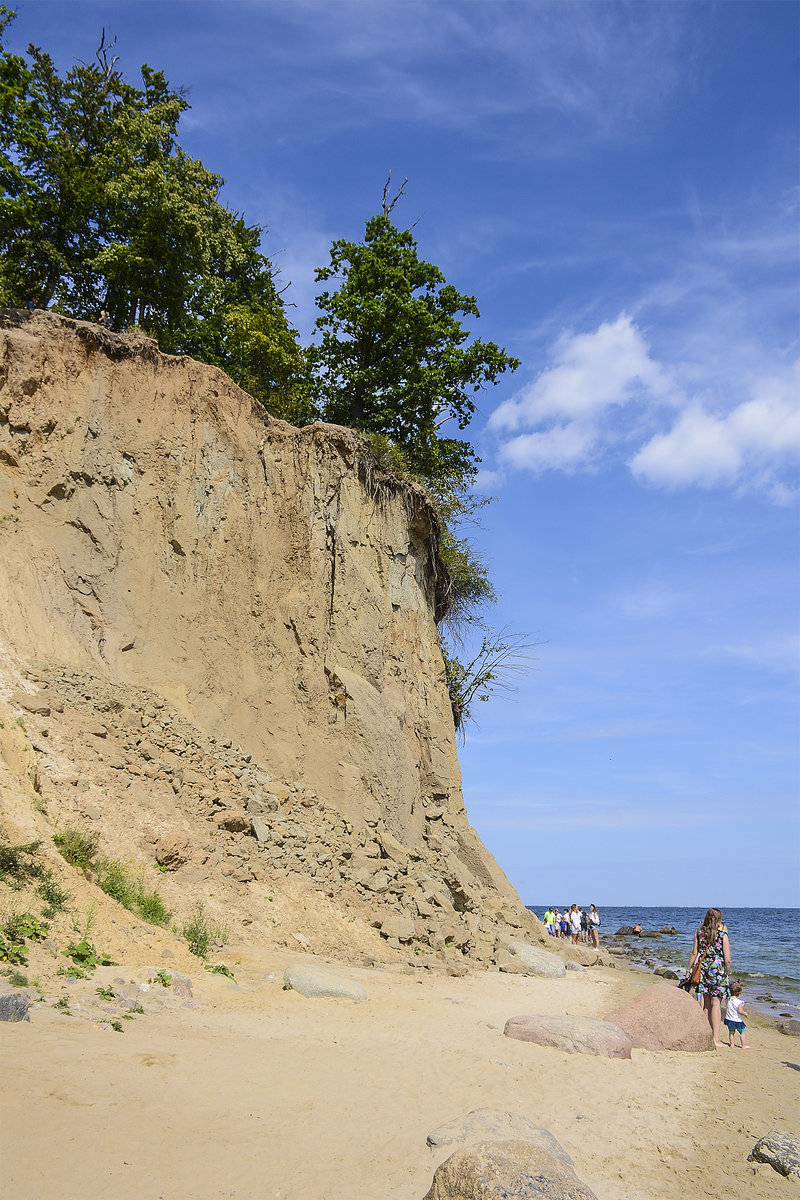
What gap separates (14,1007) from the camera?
19.9 feet

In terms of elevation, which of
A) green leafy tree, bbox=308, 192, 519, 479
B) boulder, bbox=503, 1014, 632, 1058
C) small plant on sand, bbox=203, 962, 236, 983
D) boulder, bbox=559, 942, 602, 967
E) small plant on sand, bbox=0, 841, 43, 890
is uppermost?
green leafy tree, bbox=308, 192, 519, 479

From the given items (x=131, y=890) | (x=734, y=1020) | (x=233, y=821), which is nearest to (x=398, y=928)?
(x=233, y=821)

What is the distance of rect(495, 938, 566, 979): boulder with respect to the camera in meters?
14.6

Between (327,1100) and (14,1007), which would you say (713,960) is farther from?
(14,1007)

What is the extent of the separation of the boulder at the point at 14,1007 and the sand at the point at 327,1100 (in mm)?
123

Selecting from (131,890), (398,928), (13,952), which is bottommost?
(398,928)

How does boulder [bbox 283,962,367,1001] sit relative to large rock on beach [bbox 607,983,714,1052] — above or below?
above

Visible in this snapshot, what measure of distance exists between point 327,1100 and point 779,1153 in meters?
3.76

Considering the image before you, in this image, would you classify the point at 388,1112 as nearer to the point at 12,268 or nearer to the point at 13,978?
the point at 13,978

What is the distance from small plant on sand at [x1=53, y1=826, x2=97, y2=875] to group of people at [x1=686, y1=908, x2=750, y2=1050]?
7.69m

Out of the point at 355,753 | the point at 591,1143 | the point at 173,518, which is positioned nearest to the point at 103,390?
the point at 173,518

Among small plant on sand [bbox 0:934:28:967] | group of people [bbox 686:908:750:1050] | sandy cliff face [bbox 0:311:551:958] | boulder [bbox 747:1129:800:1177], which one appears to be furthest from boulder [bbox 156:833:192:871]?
boulder [bbox 747:1129:800:1177]

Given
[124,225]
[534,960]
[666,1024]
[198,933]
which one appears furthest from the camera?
[124,225]

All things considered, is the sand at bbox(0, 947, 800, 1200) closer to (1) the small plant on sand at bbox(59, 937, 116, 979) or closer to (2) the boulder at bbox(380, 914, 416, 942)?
(1) the small plant on sand at bbox(59, 937, 116, 979)
